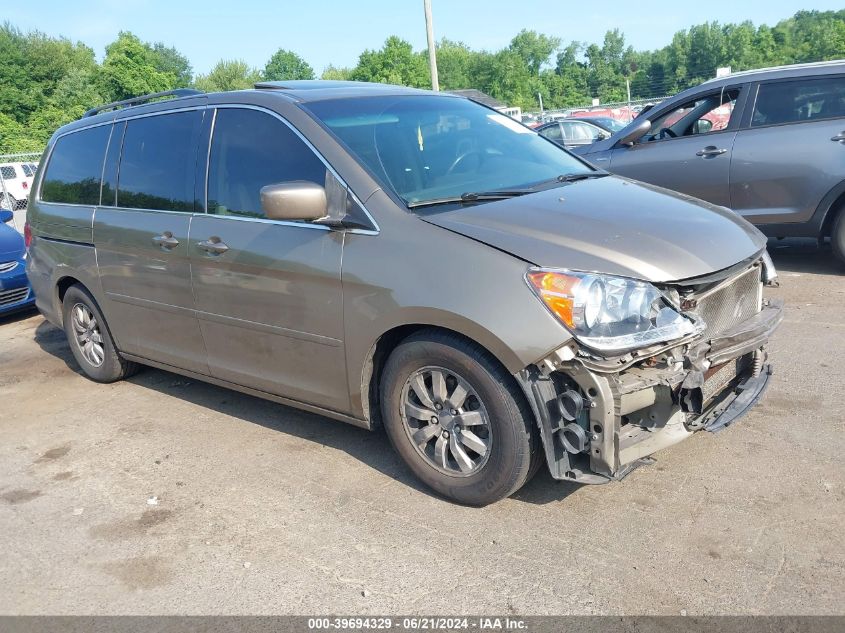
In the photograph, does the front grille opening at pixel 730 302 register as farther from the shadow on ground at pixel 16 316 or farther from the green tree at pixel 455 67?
the green tree at pixel 455 67

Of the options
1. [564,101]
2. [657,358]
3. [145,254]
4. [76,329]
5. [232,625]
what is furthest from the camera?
[564,101]

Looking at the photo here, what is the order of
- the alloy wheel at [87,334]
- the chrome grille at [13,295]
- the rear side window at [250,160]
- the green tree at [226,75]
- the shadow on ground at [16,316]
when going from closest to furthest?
the rear side window at [250,160] < the alloy wheel at [87,334] < the chrome grille at [13,295] < the shadow on ground at [16,316] < the green tree at [226,75]

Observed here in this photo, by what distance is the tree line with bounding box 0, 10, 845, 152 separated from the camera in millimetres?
59125

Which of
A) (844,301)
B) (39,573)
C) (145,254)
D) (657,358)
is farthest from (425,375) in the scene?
(844,301)

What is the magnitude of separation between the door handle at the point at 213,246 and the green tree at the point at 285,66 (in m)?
116

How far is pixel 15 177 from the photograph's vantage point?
2270cm

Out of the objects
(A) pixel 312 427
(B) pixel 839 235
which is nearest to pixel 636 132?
(B) pixel 839 235

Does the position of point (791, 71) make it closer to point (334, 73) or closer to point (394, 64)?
point (394, 64)

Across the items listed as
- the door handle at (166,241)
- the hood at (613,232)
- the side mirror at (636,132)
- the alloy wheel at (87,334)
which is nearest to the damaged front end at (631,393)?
the hood at (613,232)

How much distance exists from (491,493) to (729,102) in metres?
5.60

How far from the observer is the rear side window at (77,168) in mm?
5258

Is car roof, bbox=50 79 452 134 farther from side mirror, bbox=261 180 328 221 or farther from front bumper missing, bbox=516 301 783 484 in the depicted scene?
front bumper missing, bbox=516 301 783 484

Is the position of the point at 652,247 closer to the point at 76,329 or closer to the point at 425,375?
the point at 425,375

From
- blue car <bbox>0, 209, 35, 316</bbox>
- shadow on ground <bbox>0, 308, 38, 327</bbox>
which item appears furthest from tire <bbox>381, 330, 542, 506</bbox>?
shadow on ground <bbox>0, 308, 38, 327</bbox>
